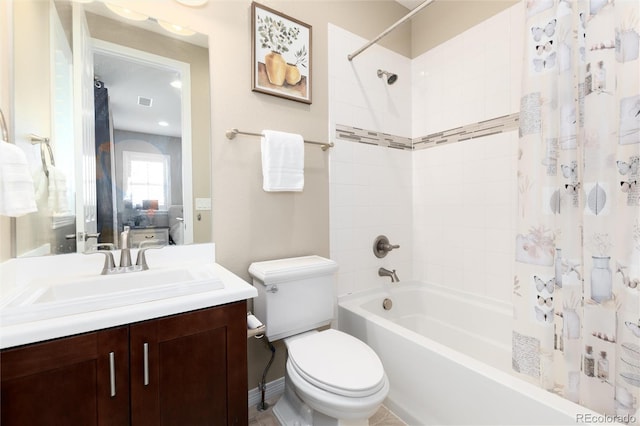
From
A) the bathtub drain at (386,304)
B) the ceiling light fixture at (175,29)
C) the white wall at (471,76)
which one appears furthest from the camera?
the bathtub drain at (386,304)

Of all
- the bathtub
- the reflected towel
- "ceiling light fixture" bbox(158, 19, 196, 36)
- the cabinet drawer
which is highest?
"ceiling light fixture" bbox(158, 19, 196, 36)

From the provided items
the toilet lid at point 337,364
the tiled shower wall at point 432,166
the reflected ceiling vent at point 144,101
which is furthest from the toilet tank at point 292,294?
the reflected ceiling vent at point 144,101

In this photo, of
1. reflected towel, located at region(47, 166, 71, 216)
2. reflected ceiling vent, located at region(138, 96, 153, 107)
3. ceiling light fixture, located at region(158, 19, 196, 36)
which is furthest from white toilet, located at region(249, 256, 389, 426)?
ceiling light fixture, located at region(158, 19, 196, 36)

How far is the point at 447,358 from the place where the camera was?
128 centimetres

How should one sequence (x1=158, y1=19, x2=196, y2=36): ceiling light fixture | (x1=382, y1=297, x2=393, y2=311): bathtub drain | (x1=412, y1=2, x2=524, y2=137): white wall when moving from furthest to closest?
(x1=382, y1=297, x2=393, y2=311): bathtub drain, (x1=412, y1=2, x2=524, y2=137): white wall, (x1=158, y1=19, x2=196, y2=36): ceiling light fixture

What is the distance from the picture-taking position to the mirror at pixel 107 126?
45.6 inches

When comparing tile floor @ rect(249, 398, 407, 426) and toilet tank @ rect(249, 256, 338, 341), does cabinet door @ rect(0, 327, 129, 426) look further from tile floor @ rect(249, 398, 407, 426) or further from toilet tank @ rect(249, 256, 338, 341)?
tile floor @ rect(249, 398, 407, 426)

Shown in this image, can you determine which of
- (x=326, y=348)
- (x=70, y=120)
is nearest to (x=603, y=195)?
(x=326, y=348)

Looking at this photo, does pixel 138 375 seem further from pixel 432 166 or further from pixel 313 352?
pixel 432 166

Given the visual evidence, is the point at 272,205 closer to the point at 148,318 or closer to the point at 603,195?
the point at 148,318

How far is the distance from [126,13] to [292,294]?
1.56m

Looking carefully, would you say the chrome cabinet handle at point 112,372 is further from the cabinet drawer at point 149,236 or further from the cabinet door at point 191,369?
the cabinet drawer at point 149,236

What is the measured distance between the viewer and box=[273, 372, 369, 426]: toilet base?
1.30 meters

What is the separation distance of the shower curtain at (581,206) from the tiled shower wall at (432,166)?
716 millimetres
